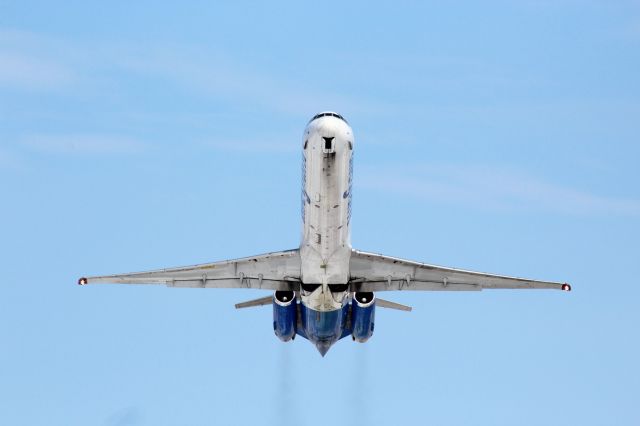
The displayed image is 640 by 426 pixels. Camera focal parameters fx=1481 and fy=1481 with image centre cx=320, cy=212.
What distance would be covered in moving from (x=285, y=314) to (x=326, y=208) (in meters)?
11.5

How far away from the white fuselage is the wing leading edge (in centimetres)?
168

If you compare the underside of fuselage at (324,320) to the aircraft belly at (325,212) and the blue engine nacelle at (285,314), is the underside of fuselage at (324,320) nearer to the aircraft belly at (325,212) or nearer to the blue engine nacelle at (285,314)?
the blue engine nacelle at (285,314)

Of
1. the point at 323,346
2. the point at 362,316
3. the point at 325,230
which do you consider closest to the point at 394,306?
the point at 362,316

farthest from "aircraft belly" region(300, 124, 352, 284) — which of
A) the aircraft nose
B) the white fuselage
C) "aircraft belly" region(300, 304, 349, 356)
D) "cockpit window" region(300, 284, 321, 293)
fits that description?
the aircraft nose

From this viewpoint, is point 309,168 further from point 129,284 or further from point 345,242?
point 129,284

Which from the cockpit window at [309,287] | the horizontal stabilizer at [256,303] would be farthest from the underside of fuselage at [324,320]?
the cockpit window at [309,287]

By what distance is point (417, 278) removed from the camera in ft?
293

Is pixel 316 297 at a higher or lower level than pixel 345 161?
lower

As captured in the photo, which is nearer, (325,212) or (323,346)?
(325,212)

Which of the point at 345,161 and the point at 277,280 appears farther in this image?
the point at 277,280

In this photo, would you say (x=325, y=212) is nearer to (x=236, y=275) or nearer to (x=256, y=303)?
(x=236, y=275)

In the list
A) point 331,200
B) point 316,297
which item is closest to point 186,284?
point 316,297

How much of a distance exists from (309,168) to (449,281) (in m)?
14.5

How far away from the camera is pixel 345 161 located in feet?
260
